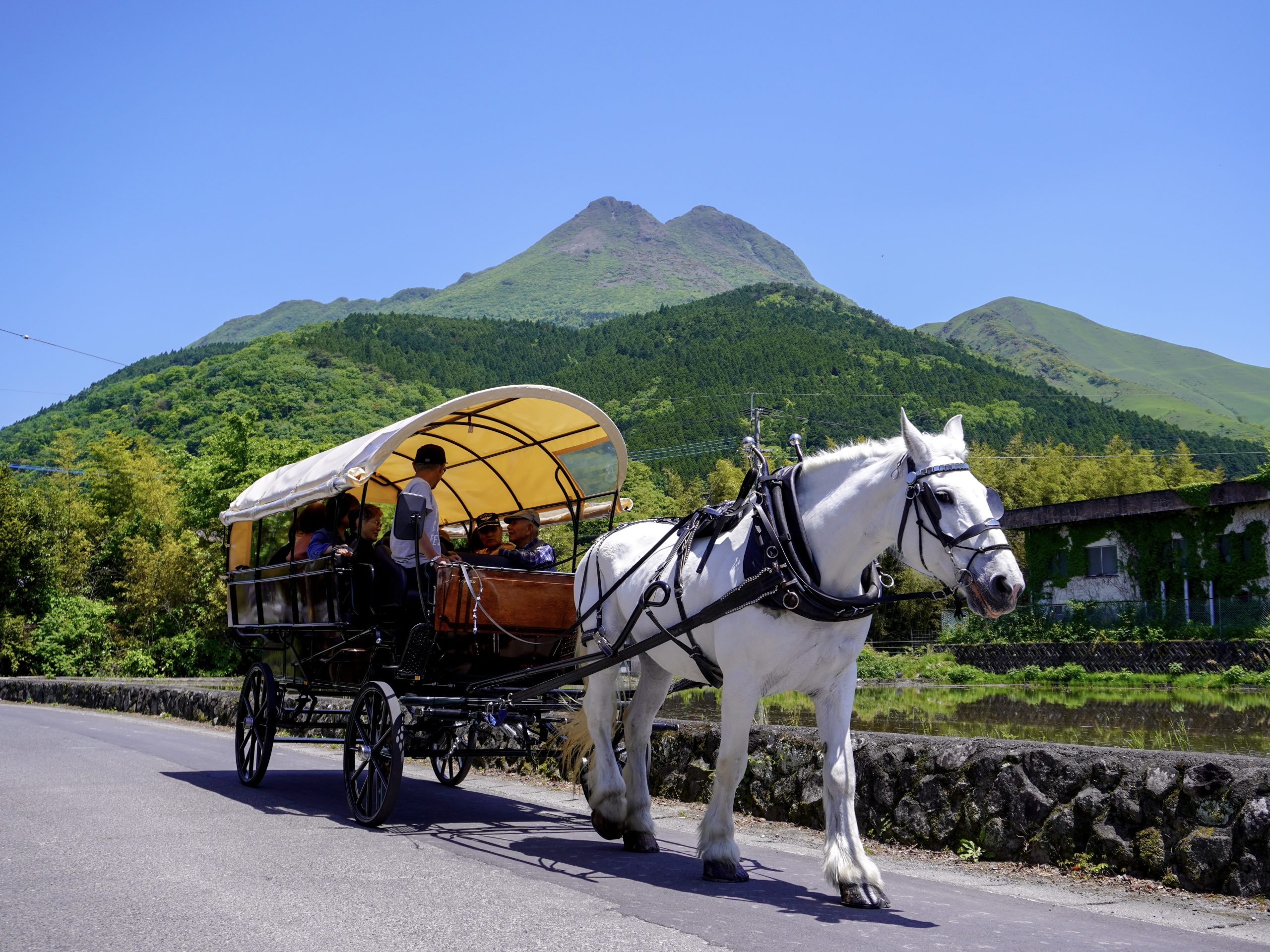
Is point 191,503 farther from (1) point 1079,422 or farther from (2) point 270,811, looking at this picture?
(1) point 1079,422

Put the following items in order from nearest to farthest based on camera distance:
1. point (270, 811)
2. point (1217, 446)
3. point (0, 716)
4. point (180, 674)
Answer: point (270, 811), point (0, 716), point (180, 674), point (1217, 446)

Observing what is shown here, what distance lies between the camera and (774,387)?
111875 mm

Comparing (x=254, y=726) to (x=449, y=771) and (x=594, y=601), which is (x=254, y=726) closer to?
(x=449, y=771)

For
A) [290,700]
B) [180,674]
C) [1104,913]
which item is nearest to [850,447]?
[1104,913]

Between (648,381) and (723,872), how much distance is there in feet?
383

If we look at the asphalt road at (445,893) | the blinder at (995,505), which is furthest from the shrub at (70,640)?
the blinder at (995,505)

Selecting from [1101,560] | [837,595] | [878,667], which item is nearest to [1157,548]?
[1101,560]

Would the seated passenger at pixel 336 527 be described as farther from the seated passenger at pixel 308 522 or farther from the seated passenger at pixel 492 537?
the seated passenger at pixel 492 537

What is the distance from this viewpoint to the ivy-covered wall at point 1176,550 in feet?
111

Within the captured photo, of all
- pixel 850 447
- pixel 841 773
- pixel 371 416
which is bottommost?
pixel 841 773

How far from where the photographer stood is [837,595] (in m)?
5.49

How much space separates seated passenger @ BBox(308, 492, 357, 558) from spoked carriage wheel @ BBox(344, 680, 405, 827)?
1.26 metres

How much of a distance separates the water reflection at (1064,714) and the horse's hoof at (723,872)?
17.0 ft

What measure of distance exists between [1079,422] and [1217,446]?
3258 centimetres
